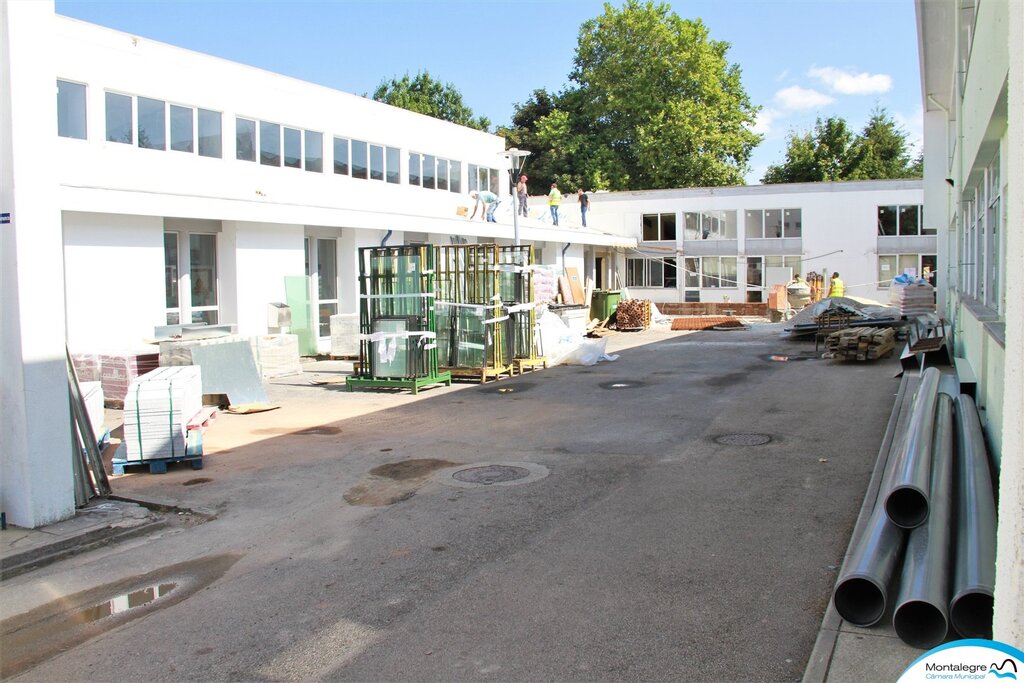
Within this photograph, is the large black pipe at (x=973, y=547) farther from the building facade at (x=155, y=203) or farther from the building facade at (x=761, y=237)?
the building facade at (x=761, y=237)

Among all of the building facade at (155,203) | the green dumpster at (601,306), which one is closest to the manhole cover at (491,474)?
the building facade at (155,203)

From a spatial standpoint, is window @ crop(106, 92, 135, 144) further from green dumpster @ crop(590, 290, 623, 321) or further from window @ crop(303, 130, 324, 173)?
green dumpster @ crop(590, 290, 623, 321)

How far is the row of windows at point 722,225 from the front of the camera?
38.8 m

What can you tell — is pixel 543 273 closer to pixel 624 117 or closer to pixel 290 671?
pixel 290 671

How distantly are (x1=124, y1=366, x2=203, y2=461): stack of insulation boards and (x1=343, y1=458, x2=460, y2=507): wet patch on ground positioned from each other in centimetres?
221

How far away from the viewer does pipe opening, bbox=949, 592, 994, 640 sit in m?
4.19

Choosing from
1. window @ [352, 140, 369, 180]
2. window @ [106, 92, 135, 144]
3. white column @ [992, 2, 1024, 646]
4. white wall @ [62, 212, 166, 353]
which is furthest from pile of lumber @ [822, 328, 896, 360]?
white column @ [992, 2, 1024, 646]

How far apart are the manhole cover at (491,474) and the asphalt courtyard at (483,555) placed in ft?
Answer: 0.16

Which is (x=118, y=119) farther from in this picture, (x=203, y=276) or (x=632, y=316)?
(x=632, y=316)

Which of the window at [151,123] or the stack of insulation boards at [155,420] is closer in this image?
the stack of insulation boards at [155,420]

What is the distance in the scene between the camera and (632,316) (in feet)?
94.9

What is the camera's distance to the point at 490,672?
4.27 metres

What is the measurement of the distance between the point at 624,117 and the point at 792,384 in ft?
137

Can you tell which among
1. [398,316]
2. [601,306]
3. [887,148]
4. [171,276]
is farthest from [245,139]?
[887,148]
